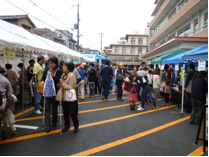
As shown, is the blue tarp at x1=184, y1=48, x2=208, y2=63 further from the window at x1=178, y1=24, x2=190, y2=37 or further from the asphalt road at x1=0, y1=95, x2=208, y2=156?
the window at x1=178, y1=24, x2=190, y2=37

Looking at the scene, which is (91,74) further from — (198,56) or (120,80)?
(198,56)

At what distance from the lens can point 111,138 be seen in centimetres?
352

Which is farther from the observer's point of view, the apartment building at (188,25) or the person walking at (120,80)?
the apartment building at (188,25)

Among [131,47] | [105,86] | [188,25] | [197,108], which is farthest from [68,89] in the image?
[131,47]

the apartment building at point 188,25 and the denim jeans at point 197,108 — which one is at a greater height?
the apartment building at point 188,25

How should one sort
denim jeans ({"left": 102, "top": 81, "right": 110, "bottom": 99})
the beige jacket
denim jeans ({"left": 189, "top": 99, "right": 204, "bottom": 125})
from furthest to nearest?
denim jeans ({"left": 102, "top": 81, "right": 110, "bottom": 99})
denim jeans ({"left": 189, "top": 99, "right": 204, "bottom": 125})
the beige jacket

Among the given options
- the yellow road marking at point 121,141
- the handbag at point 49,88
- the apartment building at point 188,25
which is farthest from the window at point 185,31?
the handbag at point 49,88

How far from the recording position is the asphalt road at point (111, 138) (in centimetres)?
295

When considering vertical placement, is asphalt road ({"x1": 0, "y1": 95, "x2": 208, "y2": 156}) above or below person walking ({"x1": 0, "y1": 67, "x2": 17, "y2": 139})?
below

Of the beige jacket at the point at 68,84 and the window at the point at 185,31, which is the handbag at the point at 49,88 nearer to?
the beige jacket at the point at 68,84

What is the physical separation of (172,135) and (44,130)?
10.8ft

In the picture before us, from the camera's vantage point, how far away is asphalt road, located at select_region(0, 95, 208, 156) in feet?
9.69

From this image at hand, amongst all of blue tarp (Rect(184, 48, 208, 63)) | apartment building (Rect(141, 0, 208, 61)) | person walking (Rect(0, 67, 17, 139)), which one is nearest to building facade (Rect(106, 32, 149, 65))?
apartment building (Rect(141, 0, 208, 61))

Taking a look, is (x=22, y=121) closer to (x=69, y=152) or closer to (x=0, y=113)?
(x=0, y=113)
